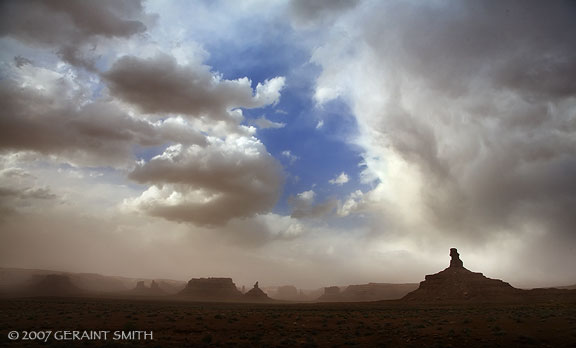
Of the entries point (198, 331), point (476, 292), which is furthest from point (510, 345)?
point (476, 292)

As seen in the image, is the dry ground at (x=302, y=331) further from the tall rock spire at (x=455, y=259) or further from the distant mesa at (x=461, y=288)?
the tall rock spire at (x=455, y=259)

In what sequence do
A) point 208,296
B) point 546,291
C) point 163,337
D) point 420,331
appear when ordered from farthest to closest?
point 208,296
point 546,291
point 420,331
point 163,337

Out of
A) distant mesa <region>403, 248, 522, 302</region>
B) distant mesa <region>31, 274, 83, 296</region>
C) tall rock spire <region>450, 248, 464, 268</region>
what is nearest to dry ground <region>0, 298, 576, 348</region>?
distant mesa <region>403, 248, 522, 302</region>

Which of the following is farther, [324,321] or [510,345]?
[324,321]

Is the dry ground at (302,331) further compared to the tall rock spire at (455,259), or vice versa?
the tall rock spire at (455,259)

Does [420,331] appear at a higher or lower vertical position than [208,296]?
higher

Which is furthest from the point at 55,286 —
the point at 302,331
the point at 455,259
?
the point at 455,259

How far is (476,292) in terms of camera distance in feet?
352

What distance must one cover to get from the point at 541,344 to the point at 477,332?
4.38 m

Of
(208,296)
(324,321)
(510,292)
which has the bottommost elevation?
(208,296)

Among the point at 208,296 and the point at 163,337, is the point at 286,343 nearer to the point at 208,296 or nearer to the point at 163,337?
the point at 163,337

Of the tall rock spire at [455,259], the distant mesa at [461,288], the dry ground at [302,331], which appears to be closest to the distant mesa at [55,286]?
the dry ground at [302,331]

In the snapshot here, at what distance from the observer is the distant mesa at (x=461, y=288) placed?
10588 centimetres

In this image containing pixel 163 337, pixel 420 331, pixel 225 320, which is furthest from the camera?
pixel 225 320
